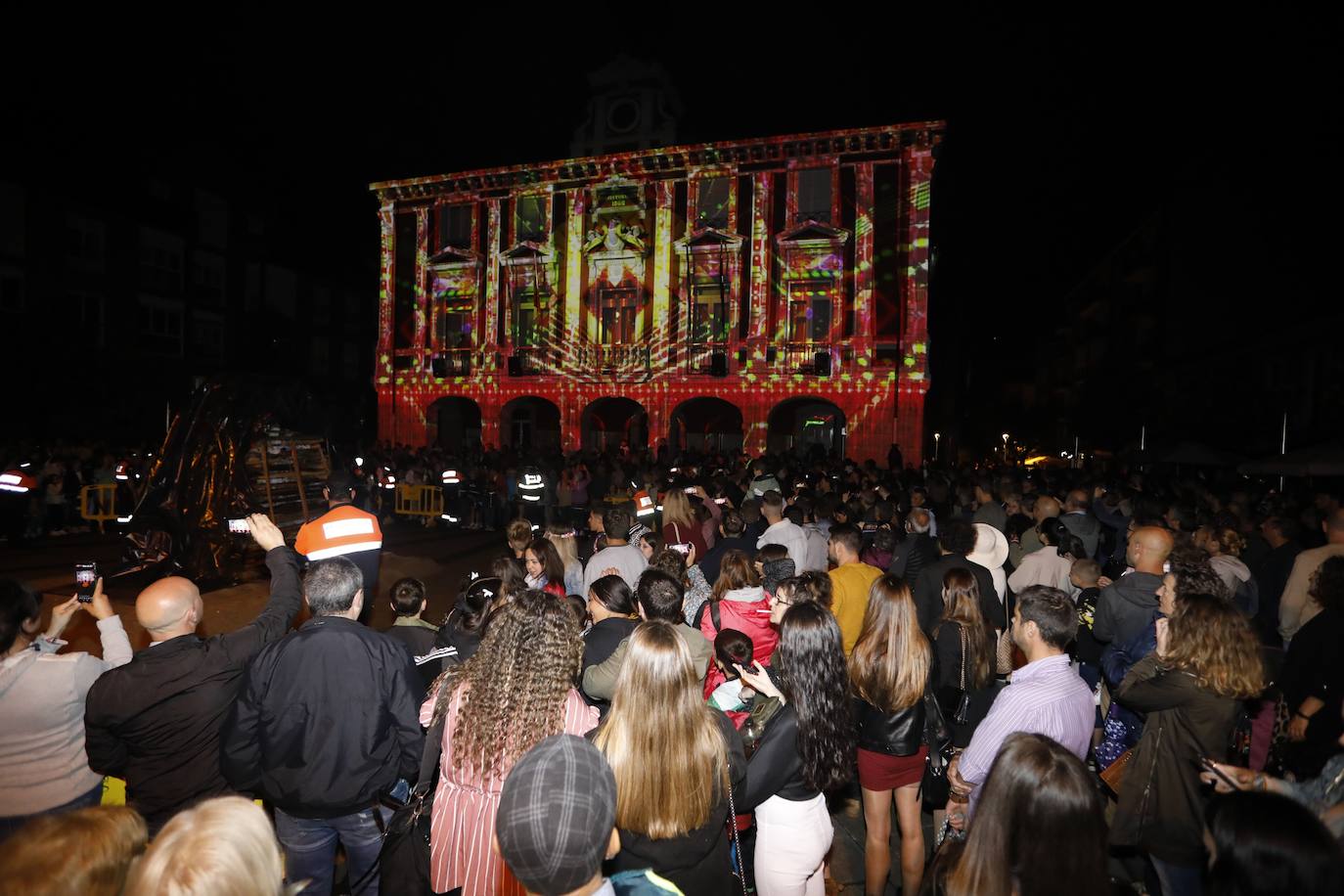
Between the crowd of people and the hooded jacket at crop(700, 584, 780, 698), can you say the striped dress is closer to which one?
the crowd of people

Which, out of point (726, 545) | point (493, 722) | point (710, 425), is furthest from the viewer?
point (710, 425)

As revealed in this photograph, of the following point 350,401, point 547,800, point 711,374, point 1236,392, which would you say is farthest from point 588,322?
point 547,800

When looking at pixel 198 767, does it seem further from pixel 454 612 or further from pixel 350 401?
pixel 350 401

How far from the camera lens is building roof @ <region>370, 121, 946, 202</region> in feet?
84.9

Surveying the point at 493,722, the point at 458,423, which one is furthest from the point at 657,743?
the point at 458,423

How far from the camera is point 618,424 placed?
3256 centimetres

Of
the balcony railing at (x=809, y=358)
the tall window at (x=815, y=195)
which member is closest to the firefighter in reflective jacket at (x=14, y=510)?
the balcony railing at (x=809, y=358)

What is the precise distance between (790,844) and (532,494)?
1262cm

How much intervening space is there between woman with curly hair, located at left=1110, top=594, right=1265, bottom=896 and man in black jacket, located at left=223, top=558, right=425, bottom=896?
3326mm

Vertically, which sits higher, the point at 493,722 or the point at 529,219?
the point at 529,219

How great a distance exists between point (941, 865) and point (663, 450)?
24.1 metres

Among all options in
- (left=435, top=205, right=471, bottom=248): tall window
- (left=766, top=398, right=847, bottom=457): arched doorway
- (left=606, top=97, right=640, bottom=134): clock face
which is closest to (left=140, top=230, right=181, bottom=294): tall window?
(left=435, top=205, right=471, bottom=248): tall window

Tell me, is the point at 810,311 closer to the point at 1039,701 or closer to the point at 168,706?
the point at 1039,701

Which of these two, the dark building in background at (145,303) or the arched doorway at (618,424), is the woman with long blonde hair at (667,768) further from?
the arched doorway at (618,424)
